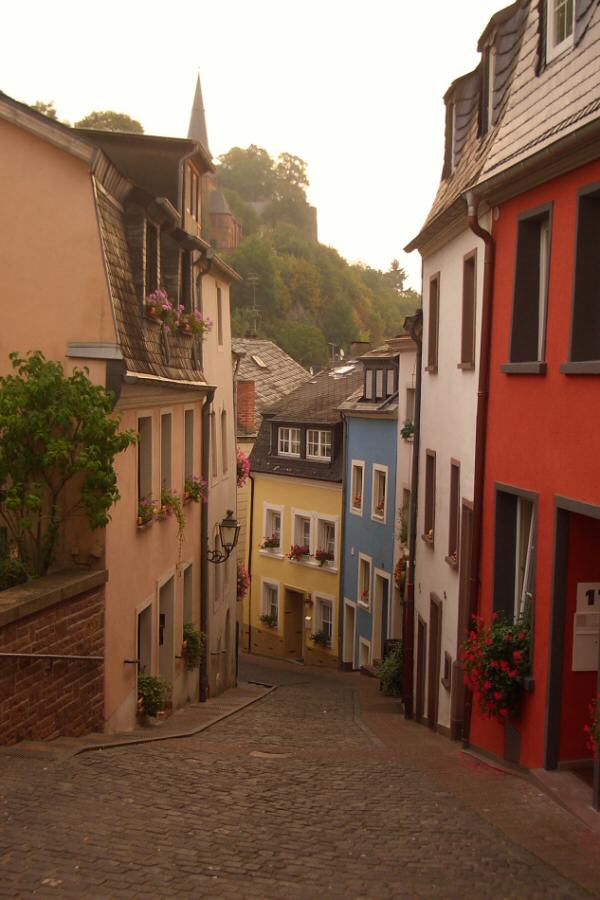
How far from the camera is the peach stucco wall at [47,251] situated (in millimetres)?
12852

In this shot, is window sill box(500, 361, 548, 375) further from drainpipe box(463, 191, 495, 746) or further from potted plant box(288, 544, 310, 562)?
potted plant box(288, 544, 310, 562)

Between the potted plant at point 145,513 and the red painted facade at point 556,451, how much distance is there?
16.6 ft

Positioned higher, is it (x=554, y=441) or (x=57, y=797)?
(x=554, y=441)

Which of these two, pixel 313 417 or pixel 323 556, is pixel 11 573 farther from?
pixel 313 417

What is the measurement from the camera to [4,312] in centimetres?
1302

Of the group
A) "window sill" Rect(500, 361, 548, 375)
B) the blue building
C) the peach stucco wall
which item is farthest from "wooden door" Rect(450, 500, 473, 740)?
the blue building

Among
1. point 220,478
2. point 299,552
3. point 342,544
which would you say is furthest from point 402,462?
point 299,552

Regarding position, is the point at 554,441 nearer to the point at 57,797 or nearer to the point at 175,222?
the point at 57,797

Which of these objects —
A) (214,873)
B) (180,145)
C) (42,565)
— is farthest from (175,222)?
(214,873)

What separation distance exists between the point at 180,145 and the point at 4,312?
212 inches

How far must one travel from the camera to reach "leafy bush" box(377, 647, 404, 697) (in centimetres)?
2173

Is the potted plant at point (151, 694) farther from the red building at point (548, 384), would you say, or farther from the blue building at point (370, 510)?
the blue building at point (370, 510)

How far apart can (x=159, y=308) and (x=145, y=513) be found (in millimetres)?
2660

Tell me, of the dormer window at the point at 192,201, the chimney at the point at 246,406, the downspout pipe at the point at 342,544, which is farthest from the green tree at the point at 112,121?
the dormer window at the point at 192,201
